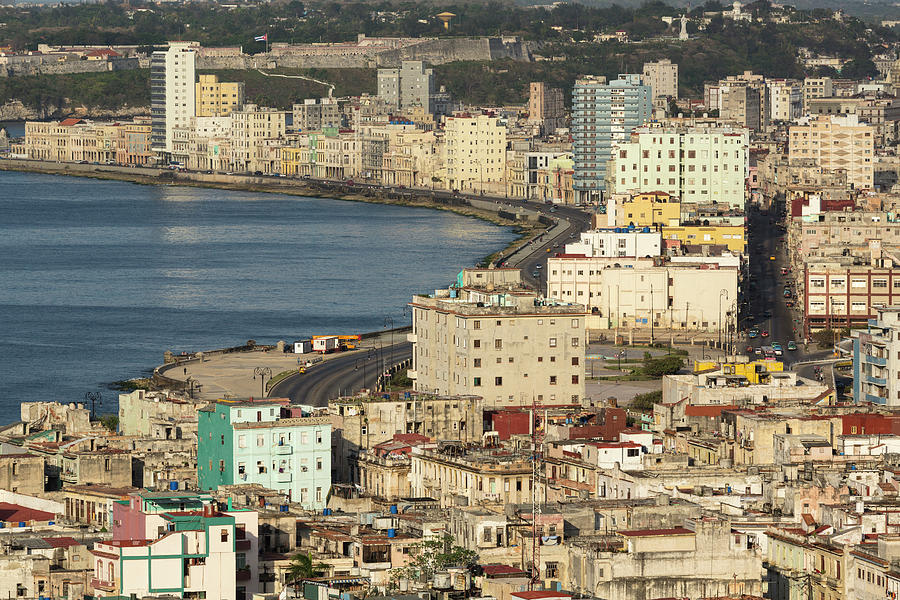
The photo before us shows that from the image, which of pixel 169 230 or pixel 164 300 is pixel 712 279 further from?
A: pixel 169 230

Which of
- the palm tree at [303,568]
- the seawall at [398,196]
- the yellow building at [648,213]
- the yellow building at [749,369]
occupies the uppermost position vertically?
the palm tree at [303,568]

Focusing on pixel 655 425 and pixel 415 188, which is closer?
pixel 655 425

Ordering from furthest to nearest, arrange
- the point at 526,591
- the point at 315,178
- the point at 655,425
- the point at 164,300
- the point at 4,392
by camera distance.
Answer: the point at 315,178 < the point at 164,300 < the point at 4,392 < the point at 655,425 < the point at 526,591

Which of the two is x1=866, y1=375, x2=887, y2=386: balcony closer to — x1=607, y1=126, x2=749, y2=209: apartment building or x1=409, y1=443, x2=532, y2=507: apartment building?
x1=409, y1=443, x2=532, y2=507: apartment building

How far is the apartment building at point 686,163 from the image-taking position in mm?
118688

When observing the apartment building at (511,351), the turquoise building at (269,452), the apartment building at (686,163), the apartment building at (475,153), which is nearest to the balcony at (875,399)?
the apartment building at (511,351)

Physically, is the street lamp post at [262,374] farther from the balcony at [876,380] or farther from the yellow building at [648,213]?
the yellow building at [648,213]

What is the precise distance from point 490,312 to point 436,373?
275 centimetres

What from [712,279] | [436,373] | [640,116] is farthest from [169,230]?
[436,373]

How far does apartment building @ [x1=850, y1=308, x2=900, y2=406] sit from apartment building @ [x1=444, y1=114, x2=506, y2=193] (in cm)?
10843

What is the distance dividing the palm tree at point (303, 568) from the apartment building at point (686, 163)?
82.1 m

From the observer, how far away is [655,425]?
181 feet

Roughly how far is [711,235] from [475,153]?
7289 cm

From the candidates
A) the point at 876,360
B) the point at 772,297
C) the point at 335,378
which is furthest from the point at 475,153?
the point at 876,360
